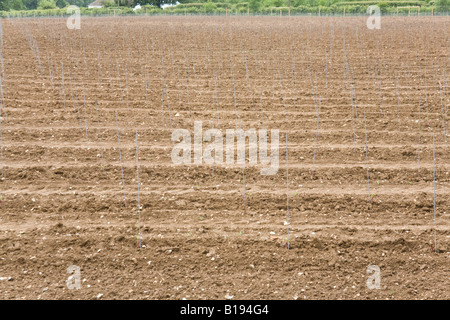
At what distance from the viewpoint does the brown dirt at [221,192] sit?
10.3 feet

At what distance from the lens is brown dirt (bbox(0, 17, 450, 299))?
10.3 ft

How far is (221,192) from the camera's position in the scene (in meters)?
4.38

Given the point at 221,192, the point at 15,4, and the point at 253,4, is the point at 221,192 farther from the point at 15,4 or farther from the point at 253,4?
the point at 15,4

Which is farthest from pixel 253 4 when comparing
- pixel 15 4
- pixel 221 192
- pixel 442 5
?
pixel 221 192

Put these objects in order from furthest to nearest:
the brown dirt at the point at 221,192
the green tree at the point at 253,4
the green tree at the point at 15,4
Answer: the green tree at the point at 253,4
the green tree at the point at 15,4
the brown dirt at the point at 221,192

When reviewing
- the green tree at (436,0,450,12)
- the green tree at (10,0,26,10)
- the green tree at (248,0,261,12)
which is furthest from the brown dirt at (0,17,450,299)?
the green tree at (10,0,26,10)

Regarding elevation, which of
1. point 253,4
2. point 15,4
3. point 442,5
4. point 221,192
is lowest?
point 221,192

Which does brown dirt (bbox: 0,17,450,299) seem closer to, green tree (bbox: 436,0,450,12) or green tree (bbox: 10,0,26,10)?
green tree (bbox: 436,0,450,12)

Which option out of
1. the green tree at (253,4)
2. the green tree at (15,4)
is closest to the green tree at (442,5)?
the green tree at (253,4)

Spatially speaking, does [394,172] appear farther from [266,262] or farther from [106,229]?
[106,229]

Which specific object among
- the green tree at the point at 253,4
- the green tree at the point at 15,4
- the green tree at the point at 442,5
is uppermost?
the green tree at the point at 15,4

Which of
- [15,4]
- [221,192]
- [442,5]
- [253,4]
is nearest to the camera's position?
[221,192]

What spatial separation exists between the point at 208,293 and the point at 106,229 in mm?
1246

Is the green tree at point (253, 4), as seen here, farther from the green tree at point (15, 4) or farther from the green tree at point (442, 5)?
the green tree at point (15, 4)
